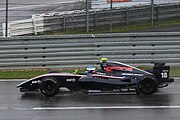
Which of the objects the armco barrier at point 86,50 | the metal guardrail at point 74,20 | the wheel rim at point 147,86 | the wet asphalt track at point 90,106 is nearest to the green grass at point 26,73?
the armco barrier at point 86,50

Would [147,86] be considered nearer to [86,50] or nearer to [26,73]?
[86,50]

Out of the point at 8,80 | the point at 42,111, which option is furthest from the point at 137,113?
the point at 8,80

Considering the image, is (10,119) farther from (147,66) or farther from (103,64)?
(147,66)

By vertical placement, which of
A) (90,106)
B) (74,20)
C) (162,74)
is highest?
(74,20)

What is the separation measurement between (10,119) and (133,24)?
13.5m

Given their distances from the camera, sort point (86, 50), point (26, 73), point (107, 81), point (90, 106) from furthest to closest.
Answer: point (86, 50)
point (26, 73)
point (107, 81)
point (90, 106)

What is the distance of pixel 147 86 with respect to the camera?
11133mm

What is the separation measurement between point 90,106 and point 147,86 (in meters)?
1.87

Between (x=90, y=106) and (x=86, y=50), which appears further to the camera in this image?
(x=86, y=50)

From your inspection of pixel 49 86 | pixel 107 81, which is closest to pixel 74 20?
pixel 49 86

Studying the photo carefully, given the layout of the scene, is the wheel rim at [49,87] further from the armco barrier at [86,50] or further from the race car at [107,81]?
the armco barrier at [86,50]

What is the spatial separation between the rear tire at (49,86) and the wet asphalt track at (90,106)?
179 mm

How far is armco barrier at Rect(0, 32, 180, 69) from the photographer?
1539 centimetres

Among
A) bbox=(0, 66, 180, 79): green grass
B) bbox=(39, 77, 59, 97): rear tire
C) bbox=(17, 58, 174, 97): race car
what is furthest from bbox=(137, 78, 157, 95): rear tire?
bbox=(0, 66, 180, 79): green grass
